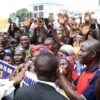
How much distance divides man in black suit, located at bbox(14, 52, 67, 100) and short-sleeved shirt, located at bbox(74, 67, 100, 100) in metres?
0.41

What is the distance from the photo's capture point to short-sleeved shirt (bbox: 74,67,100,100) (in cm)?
375

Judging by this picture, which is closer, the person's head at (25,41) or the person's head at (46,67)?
the person's head at (46,67)

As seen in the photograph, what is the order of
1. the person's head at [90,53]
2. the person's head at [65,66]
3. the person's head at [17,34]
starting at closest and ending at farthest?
the person's head at [90,53] < the person's head at [65,66] < the person's head at [17,34]

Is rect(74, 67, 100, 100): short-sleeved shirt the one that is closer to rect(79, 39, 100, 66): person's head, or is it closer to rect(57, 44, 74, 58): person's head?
rect(79, 39, 100, 66): person's head

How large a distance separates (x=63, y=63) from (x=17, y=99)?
65.9 inches

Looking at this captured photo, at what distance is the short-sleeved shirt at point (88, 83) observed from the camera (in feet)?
12.3

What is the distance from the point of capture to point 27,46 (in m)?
7.29

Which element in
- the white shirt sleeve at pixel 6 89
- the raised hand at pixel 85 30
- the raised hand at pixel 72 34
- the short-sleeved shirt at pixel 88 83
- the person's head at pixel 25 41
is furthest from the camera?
the raised hand at pixel 72 34

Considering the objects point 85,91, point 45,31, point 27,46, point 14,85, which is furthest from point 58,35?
point 85,91

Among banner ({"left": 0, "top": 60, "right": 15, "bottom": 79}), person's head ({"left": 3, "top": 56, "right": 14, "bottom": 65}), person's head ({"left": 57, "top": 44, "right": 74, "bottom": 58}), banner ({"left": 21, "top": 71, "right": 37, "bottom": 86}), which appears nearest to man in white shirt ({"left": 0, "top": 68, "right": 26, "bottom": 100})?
banner ({"left": 21, "top": 71, "right": 37, "bottom": 86})

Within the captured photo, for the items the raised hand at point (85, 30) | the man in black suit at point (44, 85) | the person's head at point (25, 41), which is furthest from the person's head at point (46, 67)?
the person's head at point (25, 41)

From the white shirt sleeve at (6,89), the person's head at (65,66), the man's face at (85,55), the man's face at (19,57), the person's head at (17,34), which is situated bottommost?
the person's head at (17,34)

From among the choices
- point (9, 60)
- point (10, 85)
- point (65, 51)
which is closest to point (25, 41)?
point (9, 60)

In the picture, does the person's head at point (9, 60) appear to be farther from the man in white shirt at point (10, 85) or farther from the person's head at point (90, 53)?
the person's head at point (90, 53)
